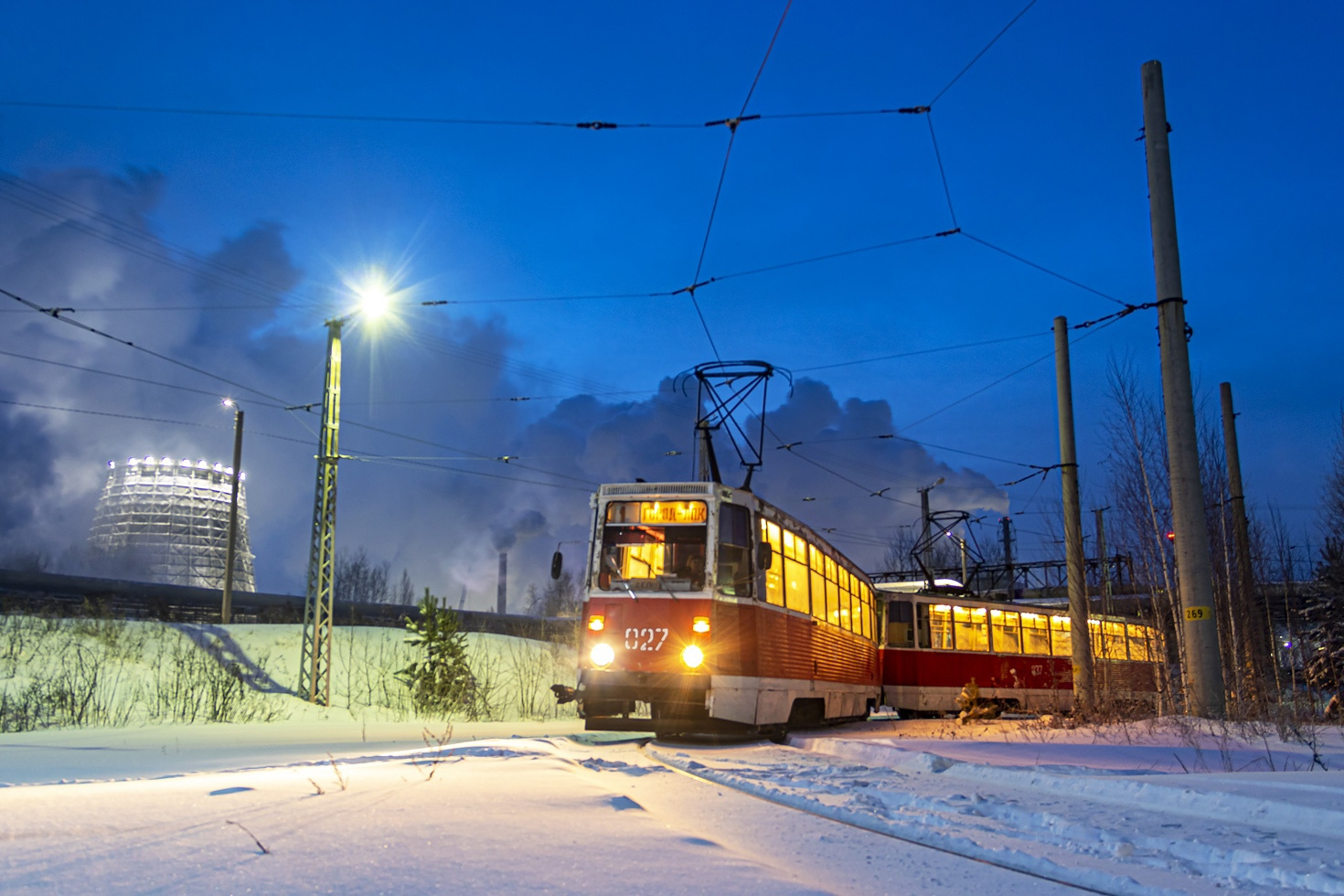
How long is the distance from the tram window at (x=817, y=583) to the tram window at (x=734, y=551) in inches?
129

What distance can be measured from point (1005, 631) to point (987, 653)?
41.5 inches

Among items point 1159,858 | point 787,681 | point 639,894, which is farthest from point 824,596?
point 639,894

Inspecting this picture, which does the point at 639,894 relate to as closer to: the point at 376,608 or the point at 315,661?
the point at 315,661

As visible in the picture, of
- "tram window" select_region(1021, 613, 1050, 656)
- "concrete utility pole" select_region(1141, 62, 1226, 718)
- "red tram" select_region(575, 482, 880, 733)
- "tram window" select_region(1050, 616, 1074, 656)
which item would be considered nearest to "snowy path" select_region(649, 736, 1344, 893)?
"red tram" select_region(575, 482, 880, 733)

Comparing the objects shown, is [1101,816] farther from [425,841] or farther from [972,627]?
[972,627]

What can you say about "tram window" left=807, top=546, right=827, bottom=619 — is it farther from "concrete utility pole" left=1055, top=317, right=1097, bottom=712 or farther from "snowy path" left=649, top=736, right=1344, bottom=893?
"snowy path" left=649, top=736, right=1344, bottom=893

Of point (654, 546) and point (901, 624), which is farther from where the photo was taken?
point (901, 624)

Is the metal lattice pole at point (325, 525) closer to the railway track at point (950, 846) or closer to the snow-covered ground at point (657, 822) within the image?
the snow-covered ground at point (657, 822)

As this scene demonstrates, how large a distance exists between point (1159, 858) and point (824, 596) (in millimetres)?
12934

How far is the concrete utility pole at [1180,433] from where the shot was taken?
14.7 meters

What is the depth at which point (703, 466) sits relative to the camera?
1839cm

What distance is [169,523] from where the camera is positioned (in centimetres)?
7788

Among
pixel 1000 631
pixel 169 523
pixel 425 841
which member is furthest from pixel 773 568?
pixel 169 523

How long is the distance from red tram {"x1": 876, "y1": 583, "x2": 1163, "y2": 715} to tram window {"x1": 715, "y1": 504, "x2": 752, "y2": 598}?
40.5ft
